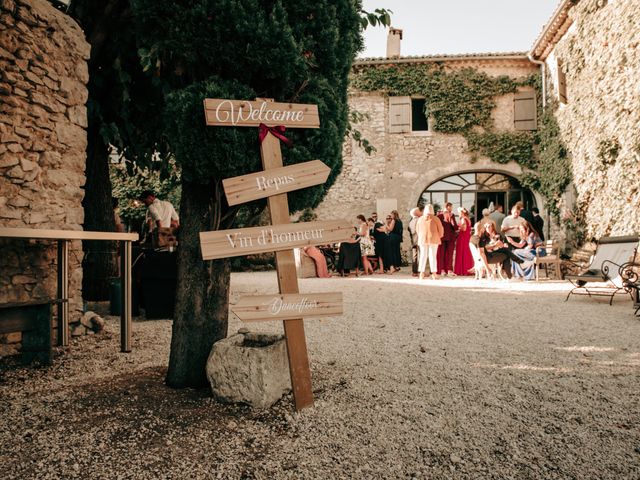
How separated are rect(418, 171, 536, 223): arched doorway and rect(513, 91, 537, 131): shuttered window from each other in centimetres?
170

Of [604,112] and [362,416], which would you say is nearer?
[362,416]

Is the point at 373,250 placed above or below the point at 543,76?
below

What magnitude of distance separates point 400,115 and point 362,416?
1421 cm

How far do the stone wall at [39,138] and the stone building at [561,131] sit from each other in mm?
9554

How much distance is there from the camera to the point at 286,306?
2.43 metres

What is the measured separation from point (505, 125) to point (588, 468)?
1472cm

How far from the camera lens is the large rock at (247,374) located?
247 centimetres

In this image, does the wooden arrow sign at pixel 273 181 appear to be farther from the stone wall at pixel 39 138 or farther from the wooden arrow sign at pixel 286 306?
the stone wall at pixel 39 138

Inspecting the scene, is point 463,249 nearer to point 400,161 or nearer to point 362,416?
point 400,161

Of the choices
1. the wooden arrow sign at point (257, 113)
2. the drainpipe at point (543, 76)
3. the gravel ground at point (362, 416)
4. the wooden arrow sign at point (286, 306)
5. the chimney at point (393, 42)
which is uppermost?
the chimney at point (393, 42)

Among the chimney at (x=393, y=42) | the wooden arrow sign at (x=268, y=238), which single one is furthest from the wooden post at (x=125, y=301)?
the chimney at (x=393, y=42)

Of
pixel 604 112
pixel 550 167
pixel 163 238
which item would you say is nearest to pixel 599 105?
pixel 604 112

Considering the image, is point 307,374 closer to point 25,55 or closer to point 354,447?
point 354,447

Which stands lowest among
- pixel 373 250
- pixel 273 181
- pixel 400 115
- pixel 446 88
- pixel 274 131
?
pixel 373 250
